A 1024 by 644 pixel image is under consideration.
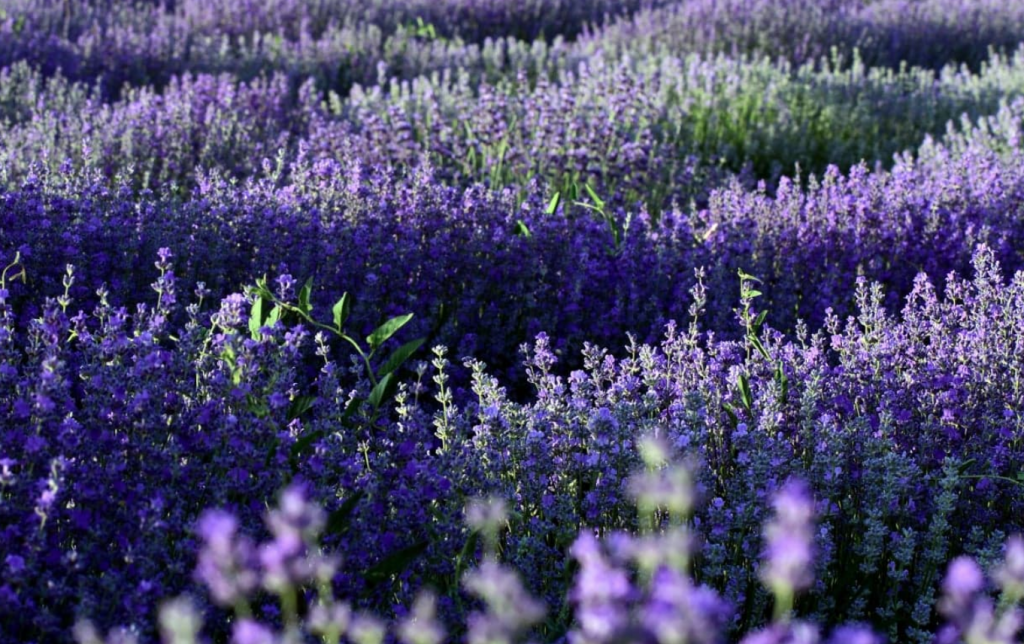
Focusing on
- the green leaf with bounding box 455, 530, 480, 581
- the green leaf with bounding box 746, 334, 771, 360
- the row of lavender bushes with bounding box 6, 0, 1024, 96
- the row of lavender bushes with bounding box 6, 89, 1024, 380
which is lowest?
the row of lavender bushes with bounding box 6, 0, 1024, 96

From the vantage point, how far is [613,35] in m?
10.4

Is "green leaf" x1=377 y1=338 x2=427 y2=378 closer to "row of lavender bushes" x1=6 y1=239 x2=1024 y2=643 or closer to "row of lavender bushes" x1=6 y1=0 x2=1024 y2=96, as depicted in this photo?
"row of lavender bushes" x1=6 y1=239 x2=1024 y2=643

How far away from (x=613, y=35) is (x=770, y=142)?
321cm

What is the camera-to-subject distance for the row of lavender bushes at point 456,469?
2166 mm

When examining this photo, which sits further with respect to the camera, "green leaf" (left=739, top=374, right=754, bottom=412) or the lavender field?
"green leaf" (left=739, top=374, right=754, bottom=412)

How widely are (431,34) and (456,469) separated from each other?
8399 millimetres

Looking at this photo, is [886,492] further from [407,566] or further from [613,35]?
[613,35]

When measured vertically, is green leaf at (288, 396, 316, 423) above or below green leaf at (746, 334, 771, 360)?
above

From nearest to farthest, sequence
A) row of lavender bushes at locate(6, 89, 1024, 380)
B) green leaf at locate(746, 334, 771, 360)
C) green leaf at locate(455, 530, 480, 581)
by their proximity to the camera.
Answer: green leaf at locate(455, 530, 480, 581) < green leaf at locate(746, 334, 771, 360) < row of lavender bushes at locate(6, 89, 1024, 380)

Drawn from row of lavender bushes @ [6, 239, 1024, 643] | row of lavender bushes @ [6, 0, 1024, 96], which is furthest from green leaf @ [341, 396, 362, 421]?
row of lavender bushes @ [6, 0, 1024, 96]

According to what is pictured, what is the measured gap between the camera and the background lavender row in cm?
573

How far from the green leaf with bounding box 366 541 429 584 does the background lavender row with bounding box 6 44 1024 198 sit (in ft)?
8.34

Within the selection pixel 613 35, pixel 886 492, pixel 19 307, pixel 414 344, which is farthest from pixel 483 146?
pixel 613 35

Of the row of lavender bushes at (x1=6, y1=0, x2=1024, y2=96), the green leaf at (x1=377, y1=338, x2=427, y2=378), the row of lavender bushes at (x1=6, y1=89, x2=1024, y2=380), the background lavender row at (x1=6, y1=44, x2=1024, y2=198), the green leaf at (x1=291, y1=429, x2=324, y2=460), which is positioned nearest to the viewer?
the green leaf at (x1=291, y1=429, x2=324, y2=460)
